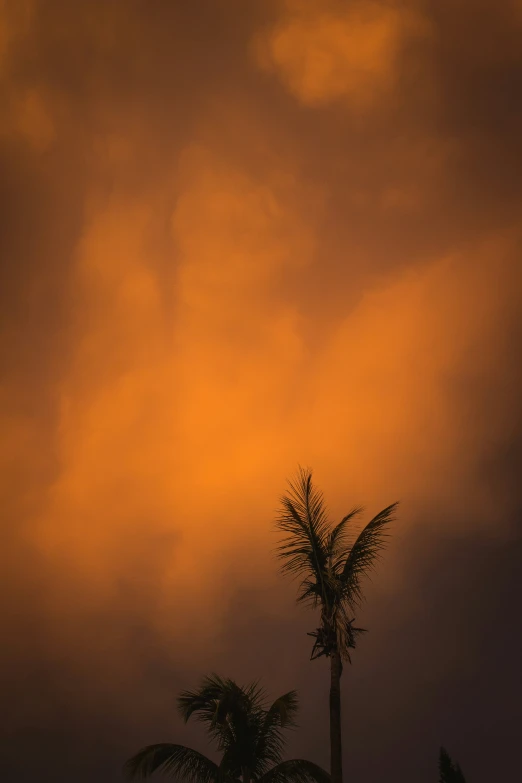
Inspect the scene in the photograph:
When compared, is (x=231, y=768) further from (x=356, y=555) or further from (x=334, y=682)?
(x=356, y=555)

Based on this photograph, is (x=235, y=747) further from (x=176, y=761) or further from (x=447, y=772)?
(x=447, y=772)

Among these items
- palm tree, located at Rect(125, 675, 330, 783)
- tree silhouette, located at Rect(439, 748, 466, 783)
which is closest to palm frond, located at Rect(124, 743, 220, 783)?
palm tree, located at Rect(125, 675, 330, 783)

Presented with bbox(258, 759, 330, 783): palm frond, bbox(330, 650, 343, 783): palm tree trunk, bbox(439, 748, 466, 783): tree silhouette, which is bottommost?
bbox(439, 748, 466, 783): tree silhouette

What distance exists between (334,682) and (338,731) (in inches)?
35.4

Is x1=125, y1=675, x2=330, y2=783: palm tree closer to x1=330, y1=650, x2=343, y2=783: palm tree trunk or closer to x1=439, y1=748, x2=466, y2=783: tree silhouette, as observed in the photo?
x1=330, y1=650, x2=343, y2=783: palm tree trunk

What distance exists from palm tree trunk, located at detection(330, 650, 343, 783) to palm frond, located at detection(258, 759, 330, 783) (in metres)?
5.00

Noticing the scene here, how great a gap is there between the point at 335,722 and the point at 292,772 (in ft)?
17.8

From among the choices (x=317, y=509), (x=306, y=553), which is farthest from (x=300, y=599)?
(x=317, y=509)

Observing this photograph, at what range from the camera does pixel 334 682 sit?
12641 millimetres

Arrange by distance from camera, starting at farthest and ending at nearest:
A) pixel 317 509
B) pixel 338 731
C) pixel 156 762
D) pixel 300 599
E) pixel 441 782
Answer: pixel 441 782, pixel 156 762, pixel 317 509, pixel 300 599, pixel 338 731

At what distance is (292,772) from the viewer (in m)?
16.4

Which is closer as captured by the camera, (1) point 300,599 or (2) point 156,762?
(1) point 300,599

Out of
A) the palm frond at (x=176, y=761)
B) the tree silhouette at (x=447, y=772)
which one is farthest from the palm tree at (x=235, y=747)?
the tree silhouette at (x=447, y=772)

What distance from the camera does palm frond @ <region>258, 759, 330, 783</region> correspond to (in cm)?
1638
